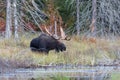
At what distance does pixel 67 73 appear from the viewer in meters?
15.5

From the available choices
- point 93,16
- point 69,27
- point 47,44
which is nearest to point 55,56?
point 47,44

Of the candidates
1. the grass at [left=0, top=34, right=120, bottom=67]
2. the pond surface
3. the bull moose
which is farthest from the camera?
the bull moose

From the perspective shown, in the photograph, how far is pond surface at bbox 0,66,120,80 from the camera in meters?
14.1

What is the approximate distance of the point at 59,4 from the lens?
31641 mm

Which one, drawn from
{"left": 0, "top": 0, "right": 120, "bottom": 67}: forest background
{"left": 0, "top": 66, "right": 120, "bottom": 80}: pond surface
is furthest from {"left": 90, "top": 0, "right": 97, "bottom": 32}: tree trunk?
{"left": 0, "top": 66, "right": 120, "bottom": 80}: pond surface

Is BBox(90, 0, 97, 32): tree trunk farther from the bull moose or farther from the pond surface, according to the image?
the pond surface

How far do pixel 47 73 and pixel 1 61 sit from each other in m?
1.52

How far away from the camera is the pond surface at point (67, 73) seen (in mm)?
14148

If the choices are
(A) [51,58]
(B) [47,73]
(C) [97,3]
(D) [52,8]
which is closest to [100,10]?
(C) [97,3]

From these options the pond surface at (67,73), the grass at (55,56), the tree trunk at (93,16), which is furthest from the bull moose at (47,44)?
the tree trunk at (93,16)

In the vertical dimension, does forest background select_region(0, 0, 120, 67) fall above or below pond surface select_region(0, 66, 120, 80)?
above

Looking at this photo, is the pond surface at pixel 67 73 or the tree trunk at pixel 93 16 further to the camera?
the tree trunk at pixel 93 16

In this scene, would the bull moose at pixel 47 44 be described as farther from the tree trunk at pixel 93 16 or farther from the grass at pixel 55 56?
the tree trunk at pixel 93 16

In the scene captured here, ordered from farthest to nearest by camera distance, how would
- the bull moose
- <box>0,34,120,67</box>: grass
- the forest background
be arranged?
the bull moose < the forest background < <box>0,34,120,67</box>: grass
